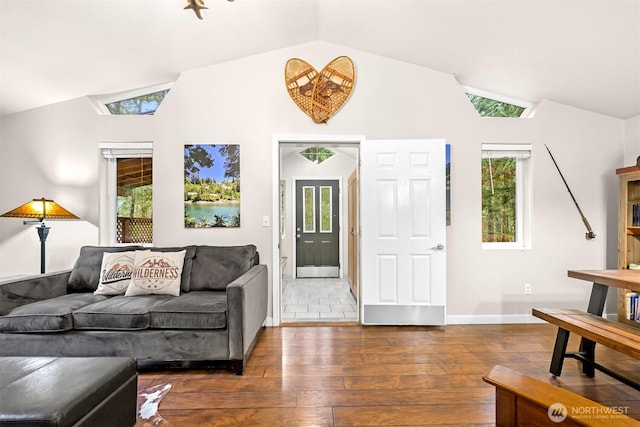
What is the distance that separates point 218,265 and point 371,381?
167cm

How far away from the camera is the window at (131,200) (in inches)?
143

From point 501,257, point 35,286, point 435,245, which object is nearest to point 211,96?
point 35,286

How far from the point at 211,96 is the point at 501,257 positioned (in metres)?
3.55

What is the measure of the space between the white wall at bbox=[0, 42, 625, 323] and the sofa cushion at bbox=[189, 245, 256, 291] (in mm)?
340

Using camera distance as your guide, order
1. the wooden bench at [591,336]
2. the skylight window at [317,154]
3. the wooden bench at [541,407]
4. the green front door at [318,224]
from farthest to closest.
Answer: the green front door at [318,224]
the skylight window at [317,154]
the wooden bench at [591,336]
the wooden bench at [541,407]

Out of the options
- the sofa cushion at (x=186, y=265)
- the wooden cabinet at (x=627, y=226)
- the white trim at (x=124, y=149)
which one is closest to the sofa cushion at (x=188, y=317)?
the sofa cushion at (x=186, y=265)

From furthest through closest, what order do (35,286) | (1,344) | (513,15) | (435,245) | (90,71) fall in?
(435,245), (90,71), (35,286), (513,15), (1,344)

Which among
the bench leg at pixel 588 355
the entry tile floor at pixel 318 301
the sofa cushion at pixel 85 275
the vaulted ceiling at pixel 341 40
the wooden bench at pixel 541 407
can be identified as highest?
the vaulted ceiling at pixel 341 40

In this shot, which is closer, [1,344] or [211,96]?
[1,344]

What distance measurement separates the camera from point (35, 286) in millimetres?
2658

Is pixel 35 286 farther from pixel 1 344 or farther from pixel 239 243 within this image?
pixel 239 243

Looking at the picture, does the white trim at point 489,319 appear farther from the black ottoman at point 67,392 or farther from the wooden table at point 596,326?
the black ottoman at point 67,392

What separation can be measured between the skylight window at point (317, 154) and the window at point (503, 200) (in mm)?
3319

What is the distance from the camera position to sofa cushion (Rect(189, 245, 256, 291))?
2998mm
